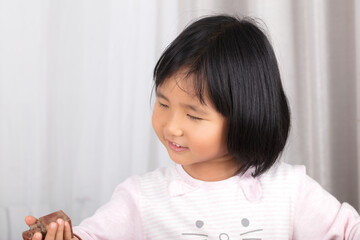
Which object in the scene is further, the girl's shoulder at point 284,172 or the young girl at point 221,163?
the girl's shoulder at point 284,172

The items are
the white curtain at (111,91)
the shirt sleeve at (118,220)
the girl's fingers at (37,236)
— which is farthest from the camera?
the white curtain at (111,91)

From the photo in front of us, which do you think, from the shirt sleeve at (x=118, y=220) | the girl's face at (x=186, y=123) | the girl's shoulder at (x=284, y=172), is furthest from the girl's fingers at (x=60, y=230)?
the girl's shoulder at (x=284, y=172)

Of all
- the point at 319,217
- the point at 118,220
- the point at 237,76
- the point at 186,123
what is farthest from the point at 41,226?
the point at 319,217

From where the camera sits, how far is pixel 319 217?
110 centimetres

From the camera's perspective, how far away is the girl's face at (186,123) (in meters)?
0.96

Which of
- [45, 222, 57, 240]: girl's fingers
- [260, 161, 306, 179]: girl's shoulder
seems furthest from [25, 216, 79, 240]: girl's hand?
[260, 161, 306, 179]: girl's shoulder

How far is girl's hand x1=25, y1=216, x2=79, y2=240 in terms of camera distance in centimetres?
89

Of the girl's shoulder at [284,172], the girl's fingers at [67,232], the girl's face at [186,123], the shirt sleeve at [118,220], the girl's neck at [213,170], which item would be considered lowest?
the shirt sleeve at [118,220]

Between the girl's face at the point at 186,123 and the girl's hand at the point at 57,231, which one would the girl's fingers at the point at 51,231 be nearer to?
the girl's hand at the point at 57,231

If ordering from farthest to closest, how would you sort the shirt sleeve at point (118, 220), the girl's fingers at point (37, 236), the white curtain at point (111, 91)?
the white curtain at point (111, 91) → the shirt sleeve at point (118, 220) → the girl's fingers at point (37, 236)

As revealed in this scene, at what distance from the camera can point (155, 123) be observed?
1023 mm

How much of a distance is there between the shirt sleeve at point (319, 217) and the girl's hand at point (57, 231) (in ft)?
1.68

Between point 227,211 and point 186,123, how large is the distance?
0.82 ft

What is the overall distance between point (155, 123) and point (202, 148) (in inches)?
4.5
